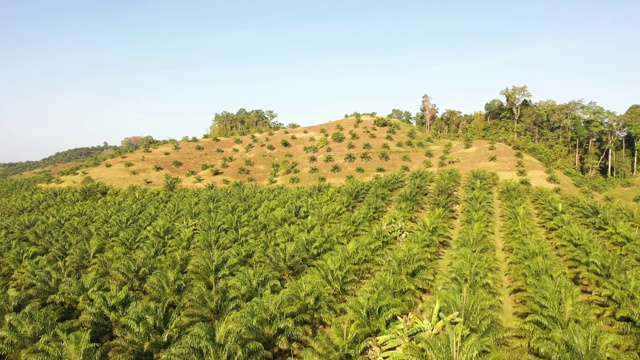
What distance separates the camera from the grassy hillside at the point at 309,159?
73812 mm

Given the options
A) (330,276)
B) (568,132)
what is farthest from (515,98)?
(330,276)

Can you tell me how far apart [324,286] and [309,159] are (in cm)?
6515

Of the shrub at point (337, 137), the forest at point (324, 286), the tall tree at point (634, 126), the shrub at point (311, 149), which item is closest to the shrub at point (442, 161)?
the shrub at point (337, 137)

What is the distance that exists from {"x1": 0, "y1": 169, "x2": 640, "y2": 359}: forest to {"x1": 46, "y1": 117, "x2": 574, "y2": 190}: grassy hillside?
1120 inches

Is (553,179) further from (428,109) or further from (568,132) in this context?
(428,109)

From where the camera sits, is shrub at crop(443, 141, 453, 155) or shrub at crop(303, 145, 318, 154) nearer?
shrub at crop(443, 141, 453, 155)

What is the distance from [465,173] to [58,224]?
66820mm

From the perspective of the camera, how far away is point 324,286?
23.3 m

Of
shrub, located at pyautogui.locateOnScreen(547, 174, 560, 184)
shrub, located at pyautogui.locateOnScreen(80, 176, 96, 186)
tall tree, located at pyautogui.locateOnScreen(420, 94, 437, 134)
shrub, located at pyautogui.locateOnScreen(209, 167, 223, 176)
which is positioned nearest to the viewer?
shrub, located at pyautogui.locateOnScreen(547, 174, 560, 184)

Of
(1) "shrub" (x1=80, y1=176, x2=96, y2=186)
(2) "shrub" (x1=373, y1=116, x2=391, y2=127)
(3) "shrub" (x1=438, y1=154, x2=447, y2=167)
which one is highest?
(2) "shrub" (x1=373, y1=116, x2=391, y2=127)

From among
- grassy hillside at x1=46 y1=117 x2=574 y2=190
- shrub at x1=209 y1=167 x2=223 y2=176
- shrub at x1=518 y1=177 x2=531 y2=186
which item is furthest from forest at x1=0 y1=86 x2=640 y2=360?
shrub at x1=209 y1=167 x2=223 y2=176

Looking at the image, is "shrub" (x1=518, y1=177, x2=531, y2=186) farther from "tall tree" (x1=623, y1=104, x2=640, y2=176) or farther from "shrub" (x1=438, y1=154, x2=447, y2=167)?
"tall tree" (x1=623, y1=104, x2=640, y2=176)

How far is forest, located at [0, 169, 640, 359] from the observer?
16734 millimetres

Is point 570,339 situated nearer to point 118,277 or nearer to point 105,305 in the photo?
point 105,305
